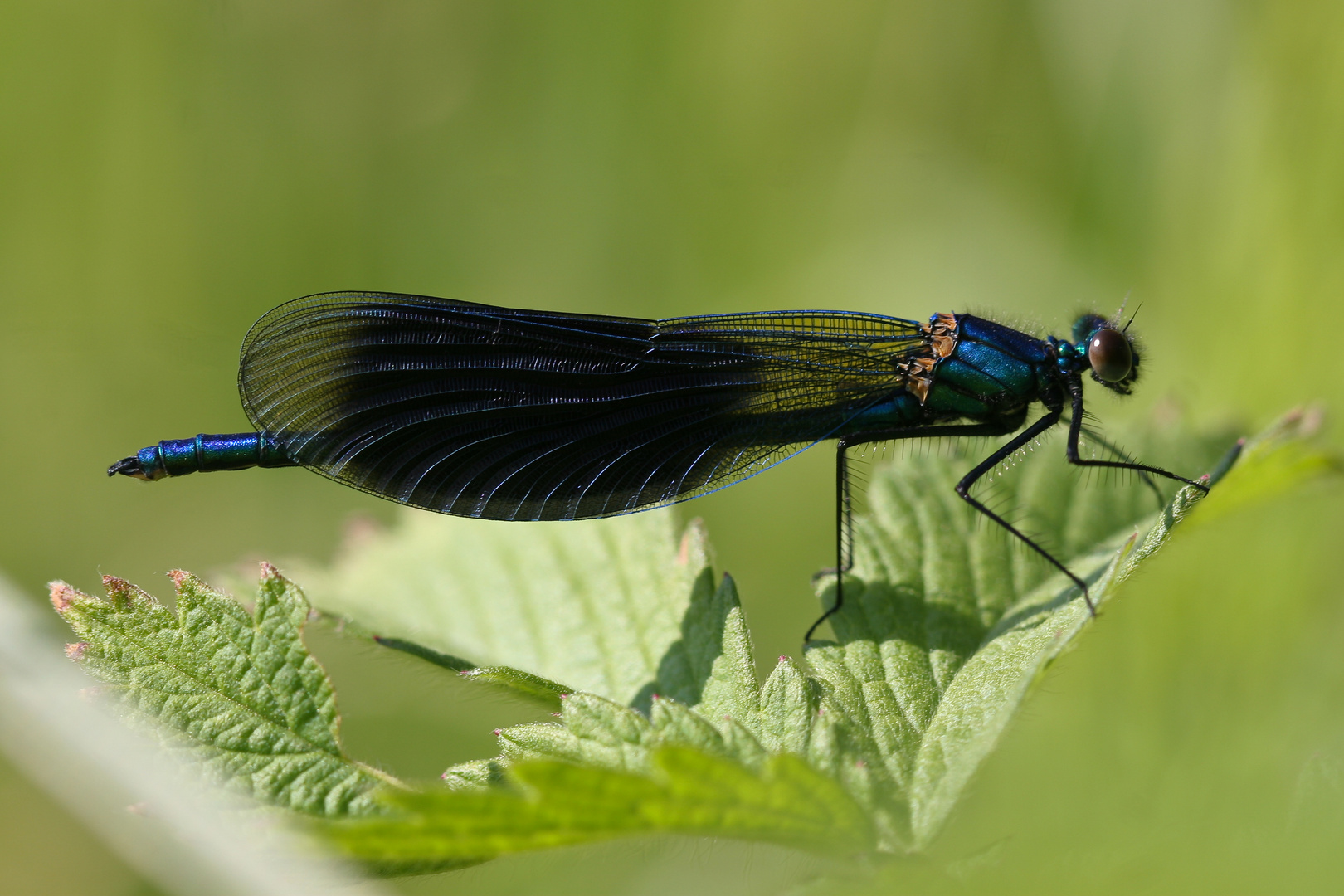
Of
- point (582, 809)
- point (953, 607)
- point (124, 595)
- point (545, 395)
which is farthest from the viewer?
point (545, 395)

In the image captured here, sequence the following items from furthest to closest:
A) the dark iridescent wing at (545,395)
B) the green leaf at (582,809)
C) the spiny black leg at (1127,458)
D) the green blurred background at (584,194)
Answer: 1. the green blurred background at (584,194)
2. the spiny black leg at (1127,458)
3. the dark iridescent wing at (545,395)
4. the green leaf at (582,809)

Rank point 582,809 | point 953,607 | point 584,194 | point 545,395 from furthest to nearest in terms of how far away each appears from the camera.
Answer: point 584,194 → point 545,395 → point 953,607 → point 582,809

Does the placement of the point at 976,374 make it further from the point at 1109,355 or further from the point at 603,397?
the point at 603,397

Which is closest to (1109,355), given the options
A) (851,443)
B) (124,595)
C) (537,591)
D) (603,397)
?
(851,443)

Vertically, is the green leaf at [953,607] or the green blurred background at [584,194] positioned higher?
the green blurred background at [584,194]

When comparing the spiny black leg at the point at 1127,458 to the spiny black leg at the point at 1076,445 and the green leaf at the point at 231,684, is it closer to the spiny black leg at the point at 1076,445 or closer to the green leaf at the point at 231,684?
the spiny black leg at the point at 1076,445

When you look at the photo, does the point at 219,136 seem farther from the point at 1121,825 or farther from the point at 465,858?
the point at 1121,825

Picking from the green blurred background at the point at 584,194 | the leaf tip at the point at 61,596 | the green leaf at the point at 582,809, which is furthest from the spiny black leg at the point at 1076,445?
the leaf tip at the point at 61,596

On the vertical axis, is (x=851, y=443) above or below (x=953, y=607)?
above
